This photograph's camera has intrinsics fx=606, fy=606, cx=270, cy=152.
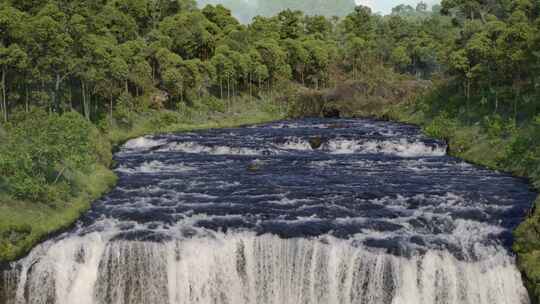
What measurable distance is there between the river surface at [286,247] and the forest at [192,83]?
173 centimetres

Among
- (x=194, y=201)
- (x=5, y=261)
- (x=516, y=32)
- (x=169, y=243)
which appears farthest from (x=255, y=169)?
(x=516, y=32)

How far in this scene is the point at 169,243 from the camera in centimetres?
2664

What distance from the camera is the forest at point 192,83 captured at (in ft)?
107

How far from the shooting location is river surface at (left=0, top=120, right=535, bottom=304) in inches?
997

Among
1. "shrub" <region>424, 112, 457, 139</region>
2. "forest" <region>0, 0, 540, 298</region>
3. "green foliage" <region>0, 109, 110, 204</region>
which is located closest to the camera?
"green foliage" <region>0, 109, 110, 204</region>

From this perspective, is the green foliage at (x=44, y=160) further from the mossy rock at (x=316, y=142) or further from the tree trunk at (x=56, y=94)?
the tree trunk at (x=56, y=94)

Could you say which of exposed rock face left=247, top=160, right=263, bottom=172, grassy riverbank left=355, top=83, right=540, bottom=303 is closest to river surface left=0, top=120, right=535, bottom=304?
grassy riverbank left=355, top=83, right=540, bottom=303

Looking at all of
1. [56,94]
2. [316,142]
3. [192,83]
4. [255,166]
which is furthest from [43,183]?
[192,83]

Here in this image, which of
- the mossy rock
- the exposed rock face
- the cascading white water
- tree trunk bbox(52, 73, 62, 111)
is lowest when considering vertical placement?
the cascading white water

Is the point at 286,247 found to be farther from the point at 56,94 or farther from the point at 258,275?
the point at 56,94

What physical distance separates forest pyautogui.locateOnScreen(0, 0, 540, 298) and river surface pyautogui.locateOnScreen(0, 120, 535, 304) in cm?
173

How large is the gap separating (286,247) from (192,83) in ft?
173

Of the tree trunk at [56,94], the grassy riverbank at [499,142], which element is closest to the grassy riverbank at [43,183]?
the tree trunk at [56,94]

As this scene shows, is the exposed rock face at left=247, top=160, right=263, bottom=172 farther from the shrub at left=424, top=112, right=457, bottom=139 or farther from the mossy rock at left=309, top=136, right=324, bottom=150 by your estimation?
the shrub at left=424, top=112, right=457, bottom=139
